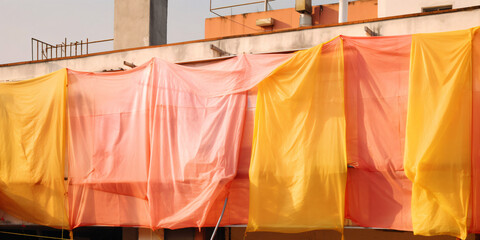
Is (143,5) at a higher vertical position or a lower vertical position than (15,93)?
higher

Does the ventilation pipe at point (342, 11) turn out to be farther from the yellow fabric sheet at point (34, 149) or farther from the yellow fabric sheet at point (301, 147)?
the yellow fabric sheet at point (34, 149)

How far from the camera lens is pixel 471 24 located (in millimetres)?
10188

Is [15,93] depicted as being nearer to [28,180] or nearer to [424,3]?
[28,180]

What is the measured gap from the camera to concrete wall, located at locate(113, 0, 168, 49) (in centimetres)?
1589

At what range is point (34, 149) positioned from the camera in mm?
12641

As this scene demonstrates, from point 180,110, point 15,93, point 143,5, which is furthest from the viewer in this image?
point 143,5

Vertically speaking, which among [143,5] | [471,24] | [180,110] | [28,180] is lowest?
[28,180]

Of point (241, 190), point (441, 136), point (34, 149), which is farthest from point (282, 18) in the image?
point (441, 136)

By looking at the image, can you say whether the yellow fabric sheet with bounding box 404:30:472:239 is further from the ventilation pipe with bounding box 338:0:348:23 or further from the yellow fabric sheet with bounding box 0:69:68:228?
the ventilation pipe with bounding box 338:0:348:23

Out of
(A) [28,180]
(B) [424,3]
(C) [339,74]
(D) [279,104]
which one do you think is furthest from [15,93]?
(B) [424,3]

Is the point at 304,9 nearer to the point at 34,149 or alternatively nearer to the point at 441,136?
the point at 34,149

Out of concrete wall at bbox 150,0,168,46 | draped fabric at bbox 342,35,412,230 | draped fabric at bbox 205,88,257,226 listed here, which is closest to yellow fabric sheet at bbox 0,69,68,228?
draped fabric at bbox 205,88,257,226

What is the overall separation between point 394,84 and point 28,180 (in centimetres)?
704

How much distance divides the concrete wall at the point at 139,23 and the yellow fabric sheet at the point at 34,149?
3635 millimetres
